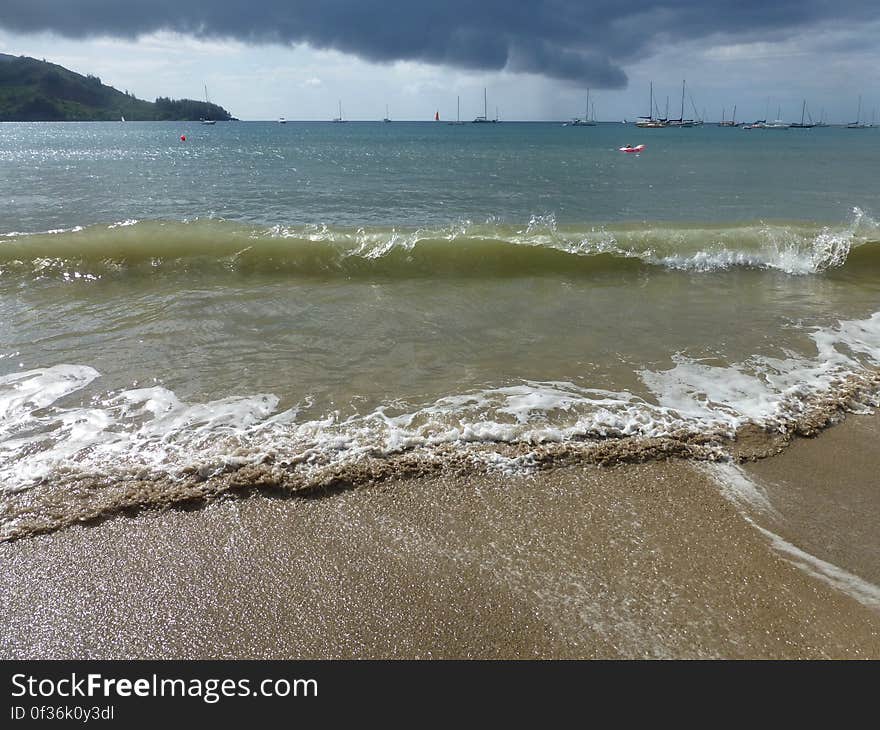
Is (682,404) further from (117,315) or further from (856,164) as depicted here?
(856,164)

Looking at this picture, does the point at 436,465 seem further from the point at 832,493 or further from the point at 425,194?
the point at 425,194

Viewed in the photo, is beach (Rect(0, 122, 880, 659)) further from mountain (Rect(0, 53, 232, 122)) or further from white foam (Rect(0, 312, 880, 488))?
mountain (Rect(0, 53, 232, 122))

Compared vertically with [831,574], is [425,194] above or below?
above

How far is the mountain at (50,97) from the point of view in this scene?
163000 mm

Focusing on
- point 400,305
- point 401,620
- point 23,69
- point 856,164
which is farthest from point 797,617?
point 23,69

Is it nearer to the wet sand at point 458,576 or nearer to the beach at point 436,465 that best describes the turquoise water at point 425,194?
the beach at point 436,465

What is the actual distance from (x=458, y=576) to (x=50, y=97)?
229 meters

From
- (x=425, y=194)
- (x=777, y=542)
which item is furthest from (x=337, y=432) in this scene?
(x=425, y=194)

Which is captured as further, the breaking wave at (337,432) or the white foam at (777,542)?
the breaking wave at (337,432)

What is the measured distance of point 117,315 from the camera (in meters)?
7.70

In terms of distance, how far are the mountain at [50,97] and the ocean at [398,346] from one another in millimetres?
199941

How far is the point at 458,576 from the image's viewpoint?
10.4 ft

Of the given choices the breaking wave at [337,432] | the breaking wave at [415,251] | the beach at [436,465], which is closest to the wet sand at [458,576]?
the beach at [436,465]

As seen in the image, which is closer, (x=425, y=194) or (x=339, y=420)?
(x=339, y=420)
